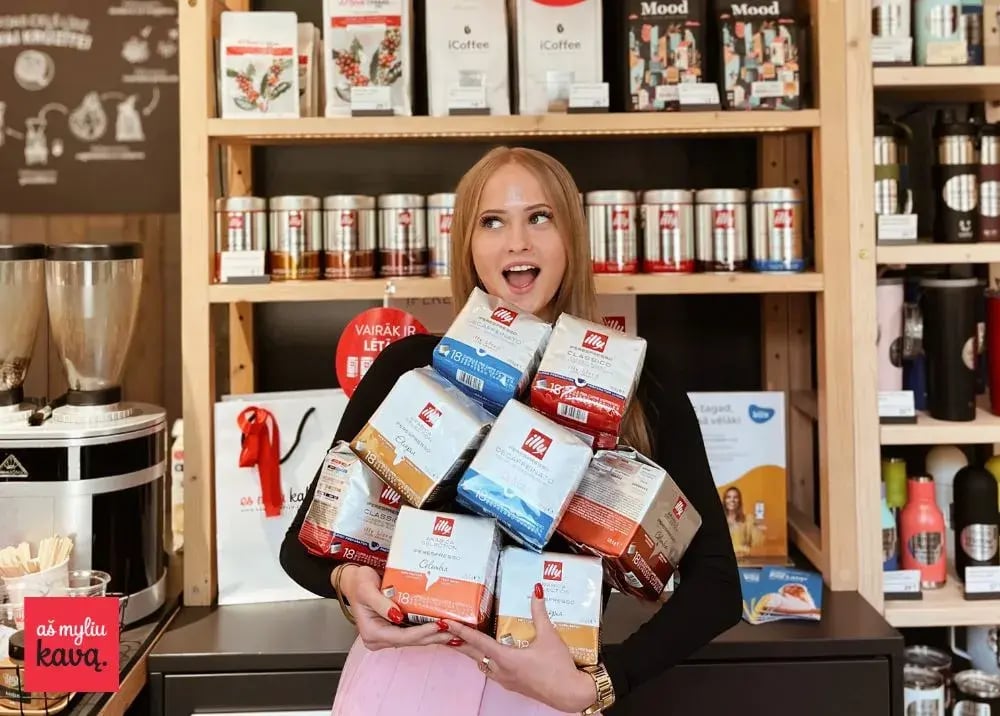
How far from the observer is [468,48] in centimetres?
192

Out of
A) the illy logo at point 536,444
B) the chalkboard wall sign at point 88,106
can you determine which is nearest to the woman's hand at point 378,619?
the illy logo at point 536,444

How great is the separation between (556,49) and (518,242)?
2.19 ft

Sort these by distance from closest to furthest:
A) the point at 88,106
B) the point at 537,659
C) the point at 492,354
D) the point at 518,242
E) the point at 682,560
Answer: the point at 537,659 < the point at 492,354 < the point at 682,560 < the point at 518,242 < the point at 88,106

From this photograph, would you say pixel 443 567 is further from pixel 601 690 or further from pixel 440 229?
pixel 440 229

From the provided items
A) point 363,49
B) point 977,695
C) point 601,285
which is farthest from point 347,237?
point 977,695

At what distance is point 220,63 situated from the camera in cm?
189

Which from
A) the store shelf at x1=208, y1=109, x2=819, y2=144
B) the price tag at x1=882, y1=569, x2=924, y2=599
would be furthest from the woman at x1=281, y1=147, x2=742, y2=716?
the price tag at x1=882, y1=569, x2=924, y2=599

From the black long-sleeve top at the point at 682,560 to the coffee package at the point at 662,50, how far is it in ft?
A: 2.42

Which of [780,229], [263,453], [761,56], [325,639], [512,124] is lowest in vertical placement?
[325,639]

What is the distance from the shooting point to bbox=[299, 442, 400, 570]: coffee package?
3.99ft

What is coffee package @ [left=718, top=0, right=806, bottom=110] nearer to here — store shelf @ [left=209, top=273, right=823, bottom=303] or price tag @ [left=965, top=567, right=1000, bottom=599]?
store shelf @ [left=209, top=273, right=823, bottom=303]

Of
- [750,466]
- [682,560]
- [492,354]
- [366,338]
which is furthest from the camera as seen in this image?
[750,466]

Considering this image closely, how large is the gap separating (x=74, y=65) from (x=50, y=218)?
36 cm

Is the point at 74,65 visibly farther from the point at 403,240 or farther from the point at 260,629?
the point at 260,629
